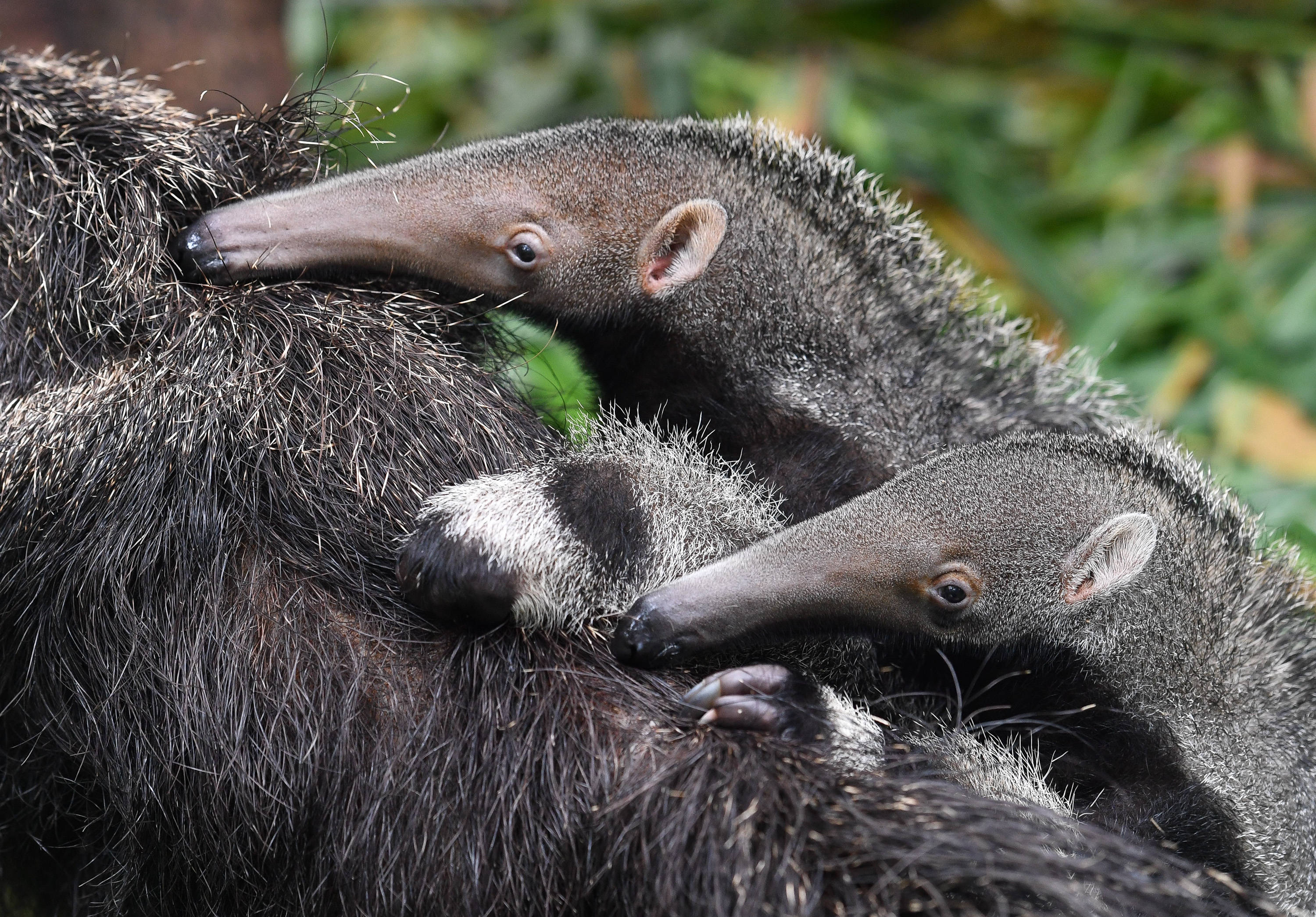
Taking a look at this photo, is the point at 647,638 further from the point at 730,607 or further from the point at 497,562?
the point at 497,562

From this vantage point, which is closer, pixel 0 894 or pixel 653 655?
pixel 653 655

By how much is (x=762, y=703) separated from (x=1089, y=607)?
827 mm

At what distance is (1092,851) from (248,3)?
428 centimetres

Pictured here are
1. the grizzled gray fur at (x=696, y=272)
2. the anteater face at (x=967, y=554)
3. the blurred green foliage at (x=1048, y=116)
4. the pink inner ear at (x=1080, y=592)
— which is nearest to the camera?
the anteater face at (x=967, y=554)

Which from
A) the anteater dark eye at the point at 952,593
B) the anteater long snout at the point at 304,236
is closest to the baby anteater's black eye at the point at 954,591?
the anteater dark eye at the point at 952,593

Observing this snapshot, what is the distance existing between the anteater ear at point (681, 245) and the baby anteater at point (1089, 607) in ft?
2.55

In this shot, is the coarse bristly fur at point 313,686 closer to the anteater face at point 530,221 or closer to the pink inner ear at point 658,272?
the anteater face at point 530,221

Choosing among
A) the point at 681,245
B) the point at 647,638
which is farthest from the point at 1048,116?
the point at 647,638

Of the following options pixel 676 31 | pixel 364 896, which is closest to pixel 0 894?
pixel 364 896

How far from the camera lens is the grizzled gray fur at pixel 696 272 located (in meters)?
2.93

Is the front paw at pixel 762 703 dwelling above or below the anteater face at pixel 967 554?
below

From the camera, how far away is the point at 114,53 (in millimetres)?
4672

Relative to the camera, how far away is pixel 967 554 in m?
2.59

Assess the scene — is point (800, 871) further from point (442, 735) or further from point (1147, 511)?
point (1147, 511)
